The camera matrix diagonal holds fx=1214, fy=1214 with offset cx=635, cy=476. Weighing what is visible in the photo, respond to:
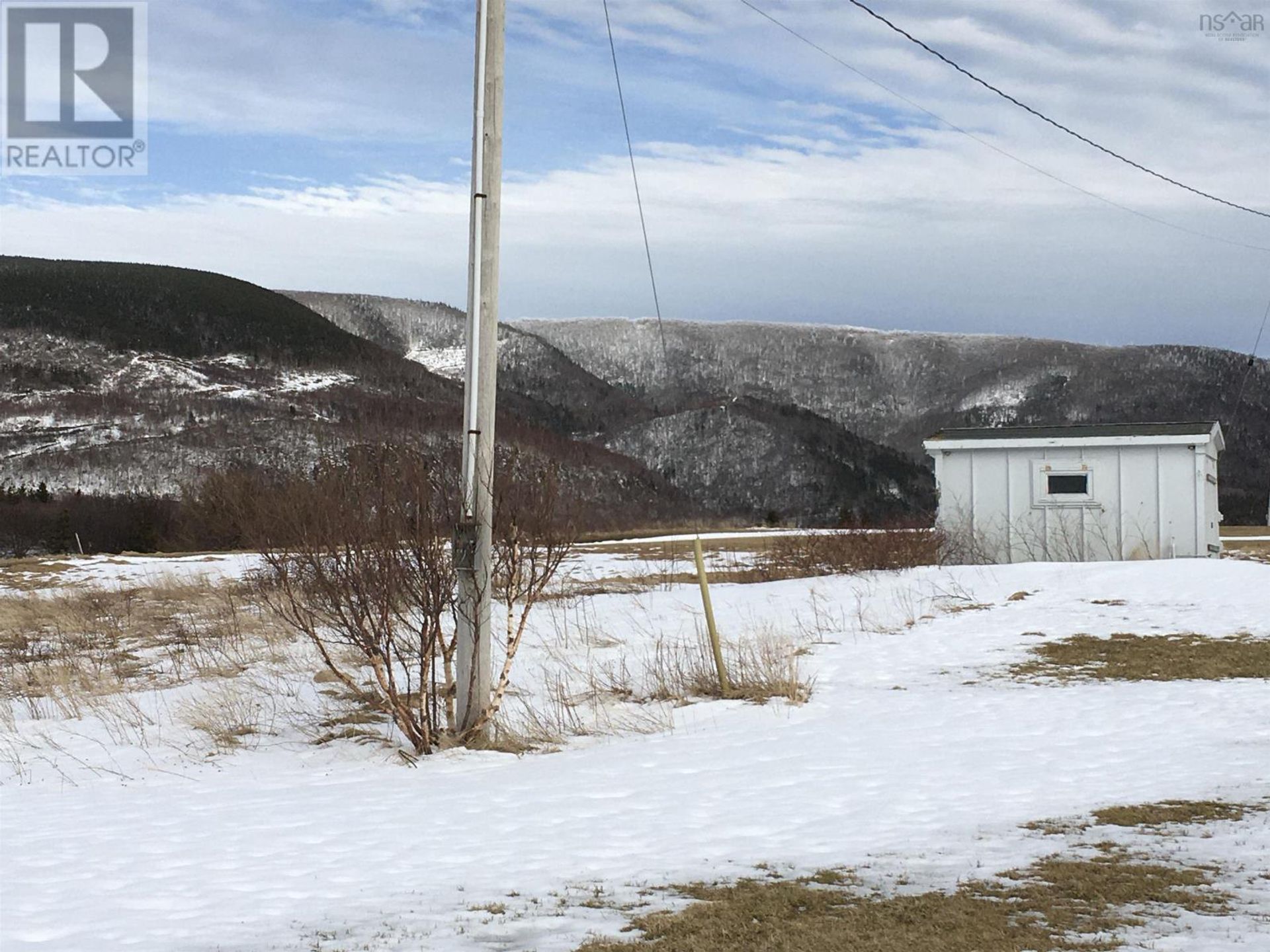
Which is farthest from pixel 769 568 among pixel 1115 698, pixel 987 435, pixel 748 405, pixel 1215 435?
pixel 748 405

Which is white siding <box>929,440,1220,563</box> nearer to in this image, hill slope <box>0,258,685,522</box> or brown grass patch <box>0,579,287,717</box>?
brown grass patch <box>0,579,287,717</box>

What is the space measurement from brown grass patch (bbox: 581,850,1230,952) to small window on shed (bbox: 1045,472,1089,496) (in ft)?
59.5

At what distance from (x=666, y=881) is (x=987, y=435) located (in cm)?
1898

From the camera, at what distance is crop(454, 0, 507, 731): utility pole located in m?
8.80

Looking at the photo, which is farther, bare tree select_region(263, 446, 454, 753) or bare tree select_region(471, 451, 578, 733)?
bare tree select_region(471, 451, 578, 733)

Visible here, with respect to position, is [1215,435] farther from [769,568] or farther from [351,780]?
[351,780]

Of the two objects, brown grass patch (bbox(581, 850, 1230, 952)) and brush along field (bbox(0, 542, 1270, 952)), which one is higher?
brown grass patch (bbox(581, 850, 1230, 952))

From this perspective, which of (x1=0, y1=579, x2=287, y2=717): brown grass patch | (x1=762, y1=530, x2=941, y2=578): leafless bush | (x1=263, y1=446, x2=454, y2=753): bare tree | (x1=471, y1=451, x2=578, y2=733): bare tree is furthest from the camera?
(x1=762, y1=530, x2=941, y2=578): leafless bush

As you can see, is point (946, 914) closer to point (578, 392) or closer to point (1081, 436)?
point (1081, 436)

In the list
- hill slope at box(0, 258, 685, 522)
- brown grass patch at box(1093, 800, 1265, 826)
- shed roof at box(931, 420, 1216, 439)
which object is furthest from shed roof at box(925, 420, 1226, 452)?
hill slope at box(0, 258, 685, 522)

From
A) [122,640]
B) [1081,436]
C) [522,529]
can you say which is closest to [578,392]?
[1081,436]

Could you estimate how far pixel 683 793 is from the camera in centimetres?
718

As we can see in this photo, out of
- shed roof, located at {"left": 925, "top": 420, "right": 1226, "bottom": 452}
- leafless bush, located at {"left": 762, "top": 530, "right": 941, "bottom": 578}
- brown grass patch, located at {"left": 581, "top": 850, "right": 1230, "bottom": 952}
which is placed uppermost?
shed roof, located at {"left": 925, "top": 420, "right": 1226, "bottom": 452}

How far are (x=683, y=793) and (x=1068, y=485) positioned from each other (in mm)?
17194
